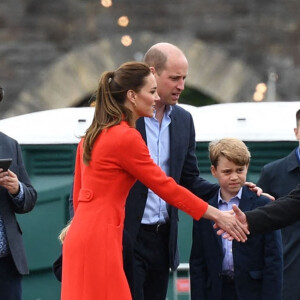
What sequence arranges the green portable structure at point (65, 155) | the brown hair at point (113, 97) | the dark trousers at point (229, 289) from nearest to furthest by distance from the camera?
the brown hair at point (113, 97) < the dark trousers at point (229, 289) < the green portable structure at point (65, 155)

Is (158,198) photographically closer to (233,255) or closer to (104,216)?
(233,255)

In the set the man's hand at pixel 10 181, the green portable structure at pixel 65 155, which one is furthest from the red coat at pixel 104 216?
the green portable structure at pixel 65 155

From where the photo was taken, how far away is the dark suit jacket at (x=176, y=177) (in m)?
6.75

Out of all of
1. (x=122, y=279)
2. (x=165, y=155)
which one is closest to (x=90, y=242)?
(x=122, y=279)

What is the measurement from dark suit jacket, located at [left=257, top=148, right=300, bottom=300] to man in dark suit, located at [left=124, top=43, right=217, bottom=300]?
0.83m

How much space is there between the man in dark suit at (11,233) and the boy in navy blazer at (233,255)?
908 millimetres

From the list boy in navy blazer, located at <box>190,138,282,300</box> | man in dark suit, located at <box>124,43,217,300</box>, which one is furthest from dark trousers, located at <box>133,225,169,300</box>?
boy in navy blazer, located at <box>190,138,282,300</box>

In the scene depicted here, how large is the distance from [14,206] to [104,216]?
3.61ft

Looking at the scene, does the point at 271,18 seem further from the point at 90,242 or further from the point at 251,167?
the point at 90,242

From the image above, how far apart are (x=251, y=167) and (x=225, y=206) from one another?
156 cm

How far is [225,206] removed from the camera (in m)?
7.02

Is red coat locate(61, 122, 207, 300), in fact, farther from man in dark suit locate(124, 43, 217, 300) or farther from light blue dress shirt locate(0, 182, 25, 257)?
light blue dress shirt locate(0, 182, 25, 257)

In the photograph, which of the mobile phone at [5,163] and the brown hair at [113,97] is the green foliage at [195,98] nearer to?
the mobile phone at [5,163]

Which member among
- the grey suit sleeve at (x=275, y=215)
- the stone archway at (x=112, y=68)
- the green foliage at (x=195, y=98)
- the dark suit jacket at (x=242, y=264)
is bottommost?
the green foliage at (x=195, y=98)
